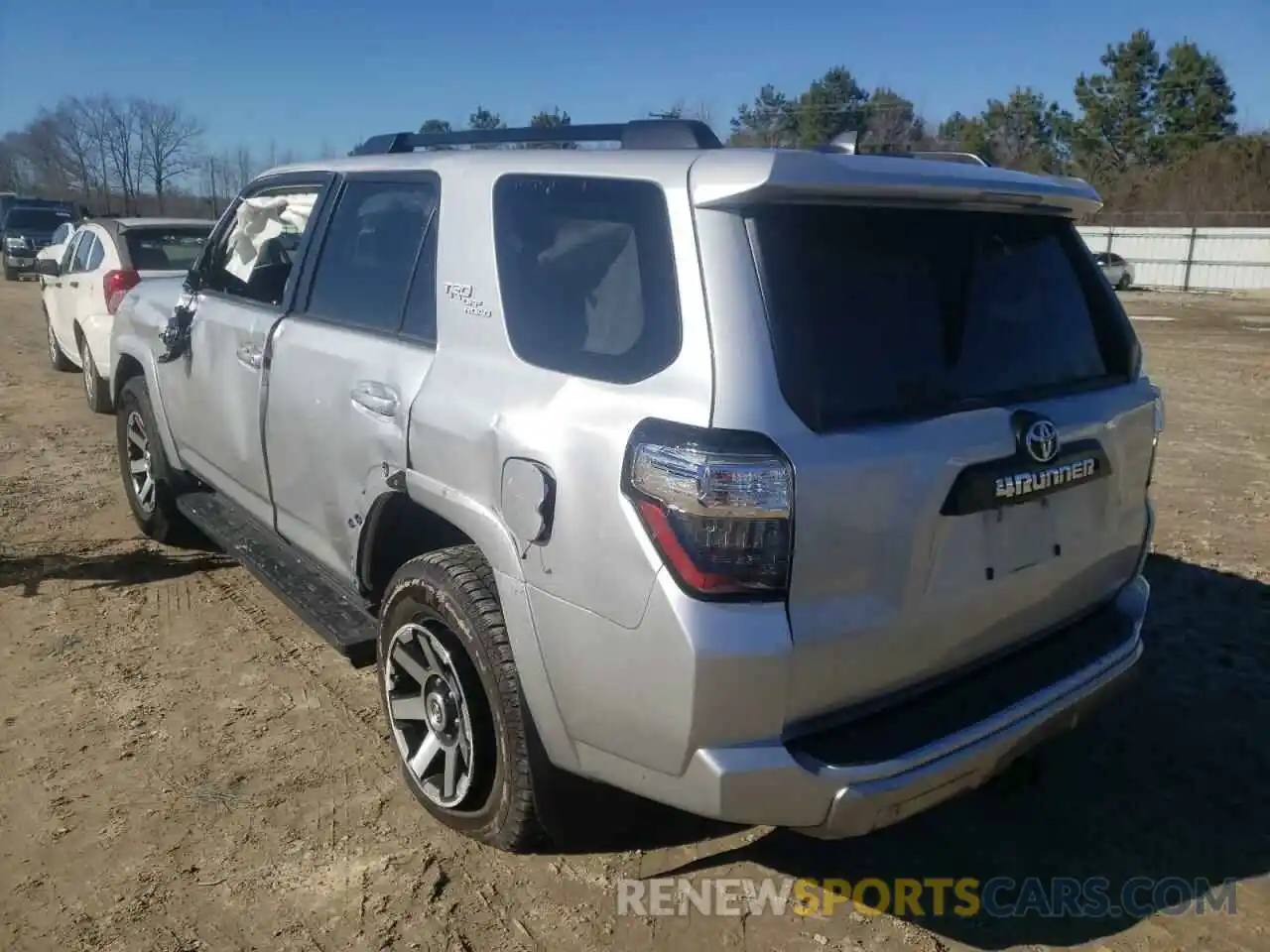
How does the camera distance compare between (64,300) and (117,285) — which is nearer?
(117,285)

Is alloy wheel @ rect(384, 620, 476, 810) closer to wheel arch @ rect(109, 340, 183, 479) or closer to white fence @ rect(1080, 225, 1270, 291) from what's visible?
wheel arch @ rect(109, 340, 183, 479)

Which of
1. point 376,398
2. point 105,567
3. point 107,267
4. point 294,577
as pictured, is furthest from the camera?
point 107,267

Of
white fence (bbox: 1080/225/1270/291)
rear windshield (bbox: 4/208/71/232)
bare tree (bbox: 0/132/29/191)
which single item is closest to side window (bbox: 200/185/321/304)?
rear windshield (bbox: 4/208/71/232)

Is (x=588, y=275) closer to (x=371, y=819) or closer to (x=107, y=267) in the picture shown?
(x=371, y=819)

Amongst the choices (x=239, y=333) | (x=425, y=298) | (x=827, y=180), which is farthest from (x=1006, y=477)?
(x=239, y=333)

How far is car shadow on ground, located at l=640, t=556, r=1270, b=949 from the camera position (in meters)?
2.89

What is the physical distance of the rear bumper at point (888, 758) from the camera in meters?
2.27

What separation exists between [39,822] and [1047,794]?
3.19 metres

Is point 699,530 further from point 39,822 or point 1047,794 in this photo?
point 39,822

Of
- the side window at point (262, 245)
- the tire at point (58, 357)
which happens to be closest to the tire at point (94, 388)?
the tire at point (58, 357)

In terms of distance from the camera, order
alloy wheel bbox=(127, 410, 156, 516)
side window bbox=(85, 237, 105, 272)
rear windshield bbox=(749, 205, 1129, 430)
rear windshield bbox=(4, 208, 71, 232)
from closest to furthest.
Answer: rear windshield bbox=(749, 205, 1129, 430) < alloy wheel bbox=(127, 410, 156, 516) < side window bbox=(85, 237, 105, 272) < rear windshield bbox=(4, 208, 71, 232)

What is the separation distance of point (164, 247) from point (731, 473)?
8.20 meters

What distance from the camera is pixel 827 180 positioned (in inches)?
91.3
